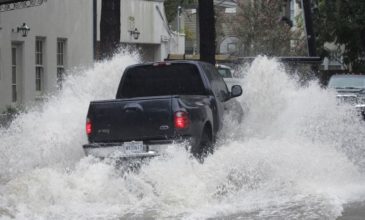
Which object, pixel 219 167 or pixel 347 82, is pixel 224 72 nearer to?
pixel 347 82

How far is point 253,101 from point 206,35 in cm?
606

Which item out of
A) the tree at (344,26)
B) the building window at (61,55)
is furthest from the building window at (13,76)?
the tree at (344,26)

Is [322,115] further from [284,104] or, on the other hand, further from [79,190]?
[79,190]

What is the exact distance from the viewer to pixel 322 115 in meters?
13.2

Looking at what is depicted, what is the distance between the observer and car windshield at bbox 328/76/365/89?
2178 cm

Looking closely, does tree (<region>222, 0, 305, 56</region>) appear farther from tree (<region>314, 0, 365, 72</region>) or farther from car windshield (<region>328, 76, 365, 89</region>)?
car windshield (<region>328, 76, 365, 89</region>)

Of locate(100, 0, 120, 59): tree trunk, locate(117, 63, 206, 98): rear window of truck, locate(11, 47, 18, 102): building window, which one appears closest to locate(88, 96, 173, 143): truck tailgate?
locate(117, 63, 206, 98): rear window of truck

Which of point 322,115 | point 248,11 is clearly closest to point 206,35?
point 322,115

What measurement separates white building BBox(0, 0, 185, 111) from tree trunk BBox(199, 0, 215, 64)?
427cm

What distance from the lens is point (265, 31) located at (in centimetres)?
3912

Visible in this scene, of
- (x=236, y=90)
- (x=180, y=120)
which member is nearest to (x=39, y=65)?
(x=236, y=90)

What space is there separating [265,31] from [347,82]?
57.0ft

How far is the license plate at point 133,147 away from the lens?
1064cm

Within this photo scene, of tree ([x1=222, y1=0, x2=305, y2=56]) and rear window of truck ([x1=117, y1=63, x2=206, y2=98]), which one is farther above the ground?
tree ([x1=222, y1=0, x2=305, y2=56])
